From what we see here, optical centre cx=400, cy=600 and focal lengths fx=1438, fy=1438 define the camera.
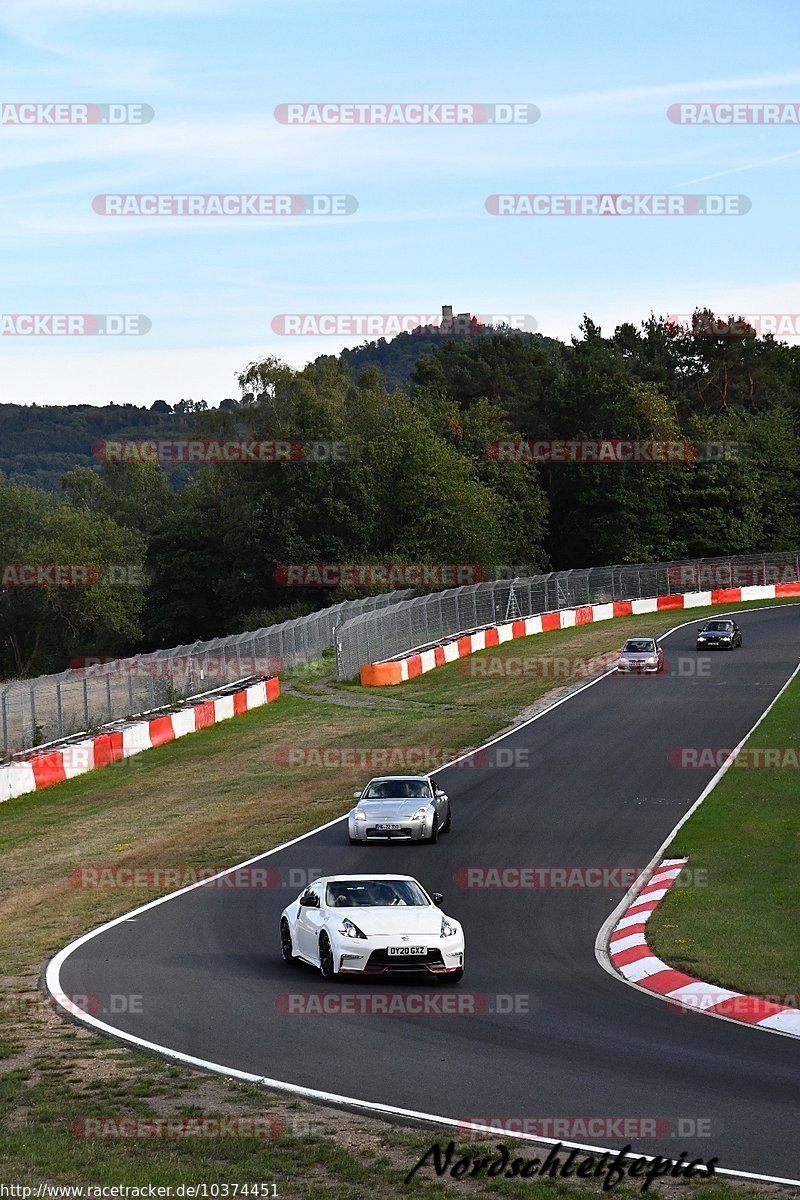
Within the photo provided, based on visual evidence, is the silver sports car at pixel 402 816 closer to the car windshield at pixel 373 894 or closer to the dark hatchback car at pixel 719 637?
the car windshield at pixel 373 894

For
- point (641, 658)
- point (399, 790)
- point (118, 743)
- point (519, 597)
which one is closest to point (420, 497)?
point (519, 597)

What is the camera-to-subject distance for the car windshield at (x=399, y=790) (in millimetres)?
26703

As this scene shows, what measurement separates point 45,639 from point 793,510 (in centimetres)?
5969

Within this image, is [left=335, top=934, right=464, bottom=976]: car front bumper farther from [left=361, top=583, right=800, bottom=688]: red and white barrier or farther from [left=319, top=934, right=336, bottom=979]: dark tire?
[left=361, top=583, right=800, bottom=688]: red and white barrier

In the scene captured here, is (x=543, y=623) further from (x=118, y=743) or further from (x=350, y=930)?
(x=350, y=930)

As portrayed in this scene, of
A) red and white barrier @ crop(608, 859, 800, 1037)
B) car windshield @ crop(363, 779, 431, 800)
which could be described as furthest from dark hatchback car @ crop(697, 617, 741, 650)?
red and white barrier @ crop(608, 859, 800, 1037)

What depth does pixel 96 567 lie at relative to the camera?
112 metres

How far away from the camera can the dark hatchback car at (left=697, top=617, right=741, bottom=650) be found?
182 feet

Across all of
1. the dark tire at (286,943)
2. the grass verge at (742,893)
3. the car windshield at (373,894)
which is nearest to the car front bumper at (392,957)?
the car windshield at (373,894)

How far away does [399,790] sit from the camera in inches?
1063

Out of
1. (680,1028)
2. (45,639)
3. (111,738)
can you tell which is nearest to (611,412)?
(45,639)

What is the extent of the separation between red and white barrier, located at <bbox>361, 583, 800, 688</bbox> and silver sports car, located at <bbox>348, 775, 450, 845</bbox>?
2509 centimetres

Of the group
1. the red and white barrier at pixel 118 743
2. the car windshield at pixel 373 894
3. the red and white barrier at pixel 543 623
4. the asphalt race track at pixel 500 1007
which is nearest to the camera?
the asphalt race track at pixel 500 1007

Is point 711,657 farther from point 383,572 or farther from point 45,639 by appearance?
point 45,639
